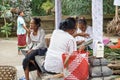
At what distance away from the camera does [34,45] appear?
7535mm

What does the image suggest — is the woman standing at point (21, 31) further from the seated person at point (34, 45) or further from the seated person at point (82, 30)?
the seated person at point (82, 30)

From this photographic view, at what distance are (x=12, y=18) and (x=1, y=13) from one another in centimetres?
51

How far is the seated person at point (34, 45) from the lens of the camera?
7172mm

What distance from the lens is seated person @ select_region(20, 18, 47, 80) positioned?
282 inches

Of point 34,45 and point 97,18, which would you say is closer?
point 97,18

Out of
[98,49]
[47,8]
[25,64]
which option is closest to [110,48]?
[98,49]

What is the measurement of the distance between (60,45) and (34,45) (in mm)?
2164

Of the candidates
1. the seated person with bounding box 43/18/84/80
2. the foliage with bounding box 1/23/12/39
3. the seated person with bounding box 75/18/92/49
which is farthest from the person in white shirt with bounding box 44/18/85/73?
the foliage with bounding box 1/23/12/39

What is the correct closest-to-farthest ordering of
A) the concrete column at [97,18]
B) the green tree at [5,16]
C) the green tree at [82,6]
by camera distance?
the concrete column at [97,18] < the green tree at [82,6] < the green tree at [5,16]

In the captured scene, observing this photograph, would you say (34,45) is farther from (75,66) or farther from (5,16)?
(5,16)

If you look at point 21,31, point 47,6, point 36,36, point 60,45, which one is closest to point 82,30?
point 36,36

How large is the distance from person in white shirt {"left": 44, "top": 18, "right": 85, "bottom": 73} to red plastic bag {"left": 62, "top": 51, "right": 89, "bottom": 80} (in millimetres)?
192

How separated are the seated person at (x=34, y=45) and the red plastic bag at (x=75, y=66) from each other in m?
1.94

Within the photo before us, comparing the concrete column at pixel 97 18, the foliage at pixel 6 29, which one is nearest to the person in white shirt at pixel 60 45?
the concrete column at pixel 97 18
